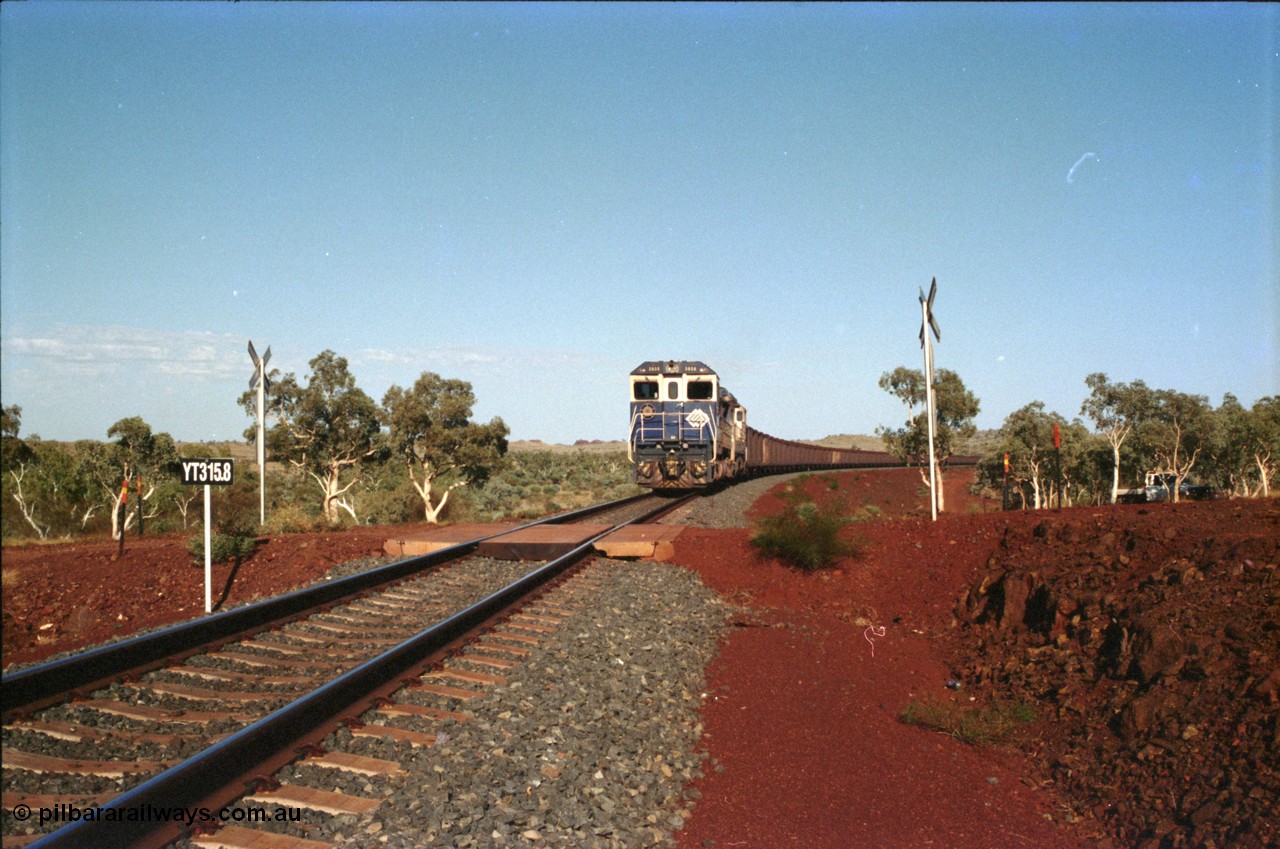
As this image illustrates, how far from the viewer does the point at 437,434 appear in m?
31.0

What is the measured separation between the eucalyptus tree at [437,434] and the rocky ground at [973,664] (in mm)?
16321

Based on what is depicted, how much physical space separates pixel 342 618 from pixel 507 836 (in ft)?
17.0

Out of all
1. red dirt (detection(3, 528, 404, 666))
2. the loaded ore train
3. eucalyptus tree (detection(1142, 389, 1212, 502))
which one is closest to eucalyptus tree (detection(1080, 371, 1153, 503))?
eucalyptus tree (detection(1142, 389, 1212, 502))

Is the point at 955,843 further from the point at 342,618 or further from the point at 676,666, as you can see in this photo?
the point at 342,618

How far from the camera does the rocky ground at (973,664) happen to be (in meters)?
6.00

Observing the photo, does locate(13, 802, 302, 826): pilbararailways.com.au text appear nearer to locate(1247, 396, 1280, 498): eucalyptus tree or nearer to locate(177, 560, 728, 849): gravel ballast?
locate(177, 560, 728, 849): gravel ballast

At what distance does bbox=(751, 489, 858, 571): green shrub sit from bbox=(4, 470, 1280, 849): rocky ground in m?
0.21

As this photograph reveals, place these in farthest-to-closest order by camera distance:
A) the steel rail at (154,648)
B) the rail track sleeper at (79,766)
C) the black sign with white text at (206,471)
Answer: the black sign with white text at (206,471) → the steel rail at (154,648) → the rail track sleeper at (79,766)

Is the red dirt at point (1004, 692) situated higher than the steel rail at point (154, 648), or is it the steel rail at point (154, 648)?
the steel rail at point (154, 648)

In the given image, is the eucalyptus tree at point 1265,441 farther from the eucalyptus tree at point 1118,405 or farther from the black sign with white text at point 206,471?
the black sign with white text at point 206,471

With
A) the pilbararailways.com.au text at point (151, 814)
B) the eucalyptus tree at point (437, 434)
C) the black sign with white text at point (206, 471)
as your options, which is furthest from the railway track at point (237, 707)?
the eucalyptus tree at point (437, 434)

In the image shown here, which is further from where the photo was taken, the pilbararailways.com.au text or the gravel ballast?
the gravel ballast

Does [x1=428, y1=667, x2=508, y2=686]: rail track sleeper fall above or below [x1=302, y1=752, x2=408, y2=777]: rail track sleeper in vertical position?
above

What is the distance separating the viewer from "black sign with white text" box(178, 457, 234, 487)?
10977 mm
